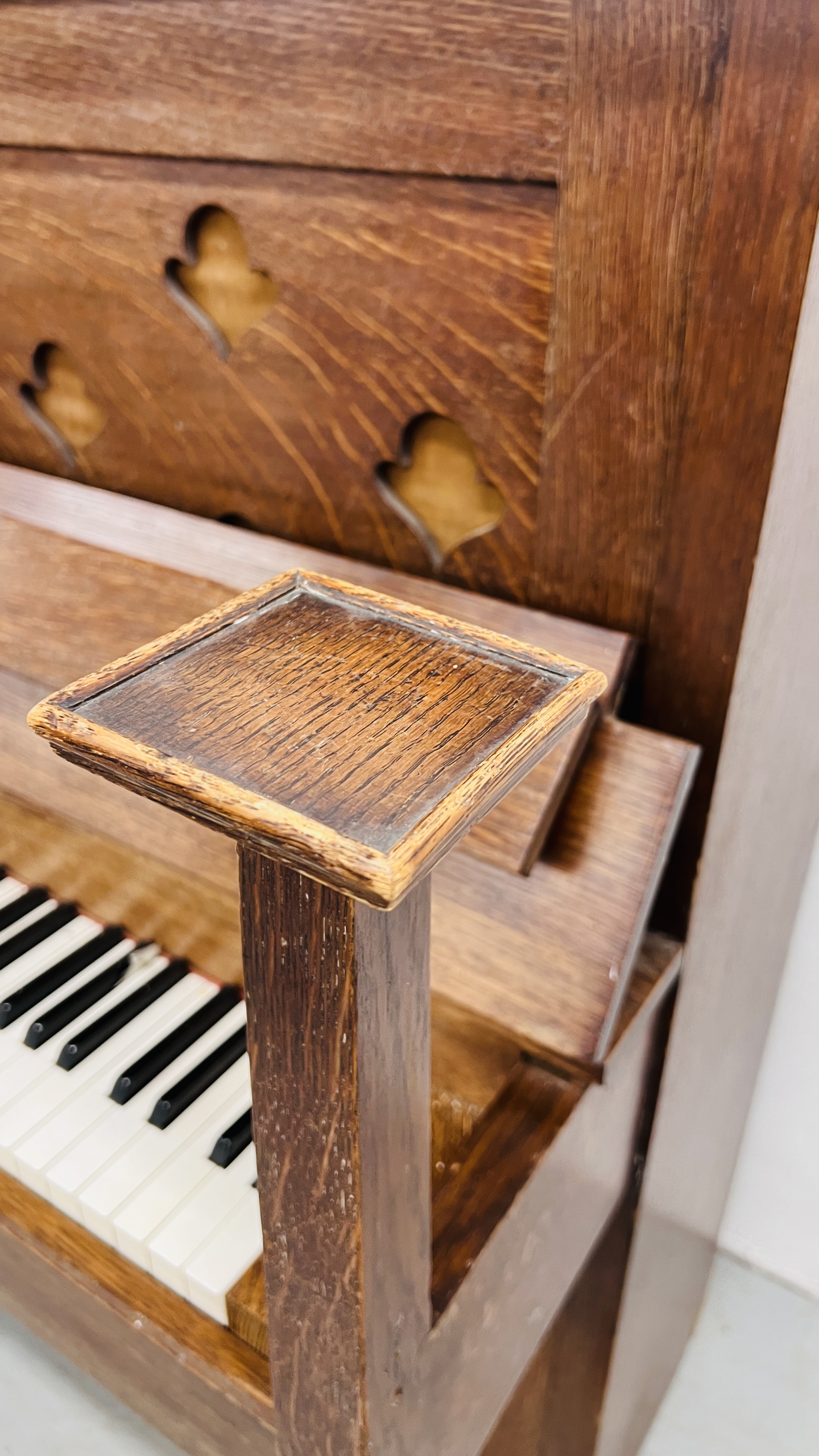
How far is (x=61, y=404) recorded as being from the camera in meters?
1.05

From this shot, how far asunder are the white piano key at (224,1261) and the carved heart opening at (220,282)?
2.30 ft

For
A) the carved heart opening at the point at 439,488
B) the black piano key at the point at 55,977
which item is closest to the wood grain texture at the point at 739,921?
the carved heart opening at the point at 439,488

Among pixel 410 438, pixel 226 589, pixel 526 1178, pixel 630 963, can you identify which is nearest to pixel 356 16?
pixel 410 438

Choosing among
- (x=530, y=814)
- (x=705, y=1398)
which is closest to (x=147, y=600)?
(x=530, y=814)

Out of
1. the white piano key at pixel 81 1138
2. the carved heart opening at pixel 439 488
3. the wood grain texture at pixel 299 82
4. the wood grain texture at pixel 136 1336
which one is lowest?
the wood grain texture at pixel 136 1336

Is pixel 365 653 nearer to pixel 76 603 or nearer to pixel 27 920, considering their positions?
pixel 76 603

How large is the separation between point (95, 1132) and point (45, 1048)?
12 centimetres

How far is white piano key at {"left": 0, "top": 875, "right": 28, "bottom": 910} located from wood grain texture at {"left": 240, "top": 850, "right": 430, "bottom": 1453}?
65 centimetres

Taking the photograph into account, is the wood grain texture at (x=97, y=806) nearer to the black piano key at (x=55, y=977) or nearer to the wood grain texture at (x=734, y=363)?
the black piano key at (x=55, y=977)

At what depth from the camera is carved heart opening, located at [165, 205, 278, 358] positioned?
84 centimetres

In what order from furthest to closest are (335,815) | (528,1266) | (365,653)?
→ (528,1266), (365,653), (335,815)

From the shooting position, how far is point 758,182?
0.59m

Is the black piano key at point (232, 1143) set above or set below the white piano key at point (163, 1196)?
above

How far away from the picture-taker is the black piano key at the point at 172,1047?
90 cm
